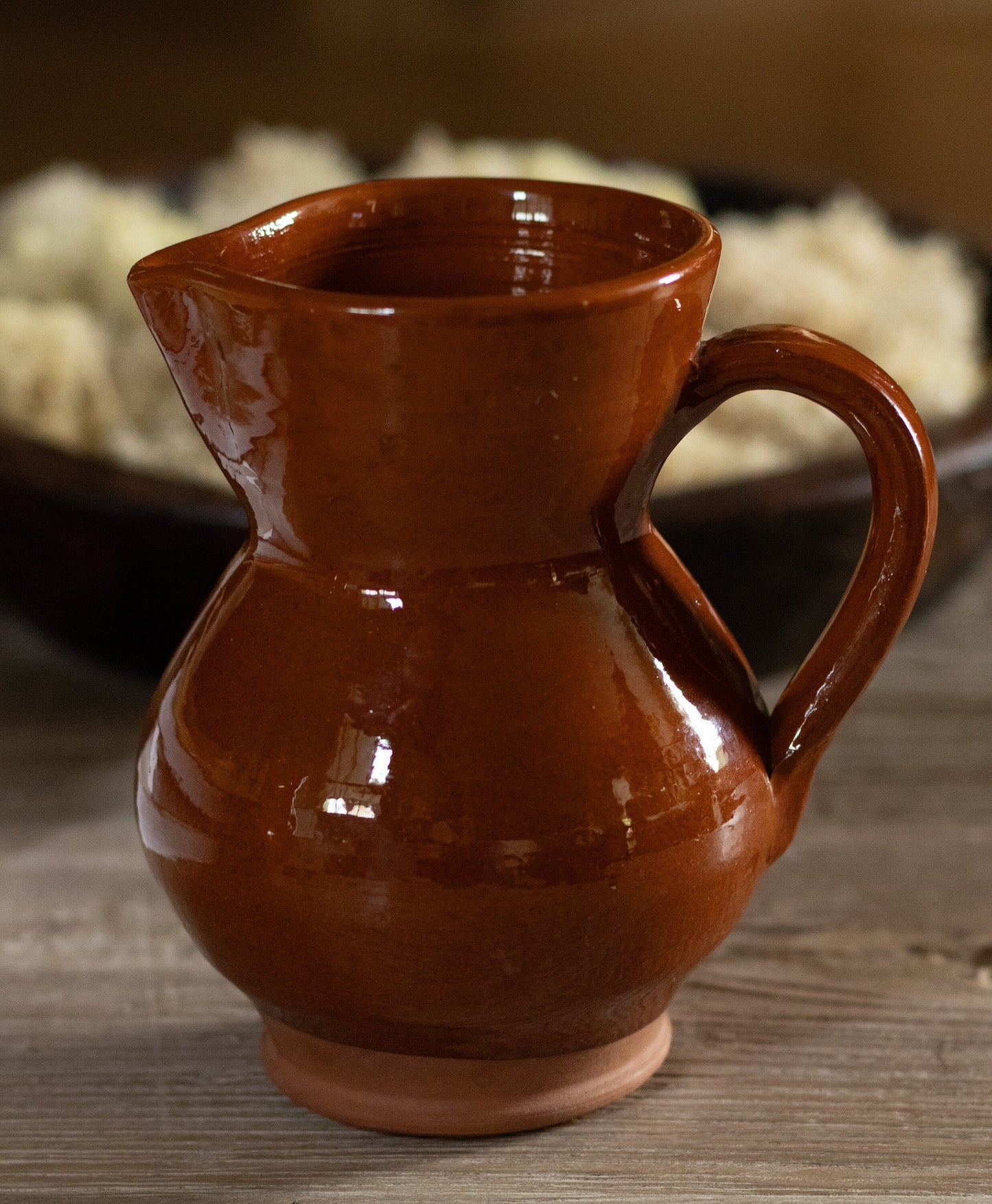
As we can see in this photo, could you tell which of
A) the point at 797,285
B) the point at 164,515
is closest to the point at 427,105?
the point at 797,285

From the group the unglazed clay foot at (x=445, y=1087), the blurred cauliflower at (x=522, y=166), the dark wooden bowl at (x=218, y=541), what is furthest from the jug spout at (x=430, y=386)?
the blurred cauliflower at (x=522, y=166)

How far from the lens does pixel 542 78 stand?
2.76 m

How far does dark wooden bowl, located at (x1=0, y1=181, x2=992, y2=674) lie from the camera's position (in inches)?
25.0

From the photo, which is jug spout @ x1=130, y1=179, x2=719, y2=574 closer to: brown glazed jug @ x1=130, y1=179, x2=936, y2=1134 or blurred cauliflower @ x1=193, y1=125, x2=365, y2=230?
brown glazed jug @ x1=130, y1=179, x2=936, y2=1134

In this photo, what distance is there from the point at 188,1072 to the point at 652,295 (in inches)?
10.2

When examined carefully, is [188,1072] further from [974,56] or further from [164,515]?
[974,56]

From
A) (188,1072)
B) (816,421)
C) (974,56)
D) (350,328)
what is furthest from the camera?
(974,56)

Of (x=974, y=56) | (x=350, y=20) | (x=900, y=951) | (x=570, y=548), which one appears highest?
(x=570, y=548)

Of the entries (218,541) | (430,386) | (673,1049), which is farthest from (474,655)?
(218,541)

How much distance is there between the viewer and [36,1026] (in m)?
0.47

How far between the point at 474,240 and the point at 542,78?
251cm

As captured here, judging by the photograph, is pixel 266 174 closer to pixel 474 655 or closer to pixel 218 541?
pixel 218 541

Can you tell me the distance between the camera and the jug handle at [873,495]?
36 centimetres

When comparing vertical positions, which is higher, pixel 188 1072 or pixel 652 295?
pixel 652 295
